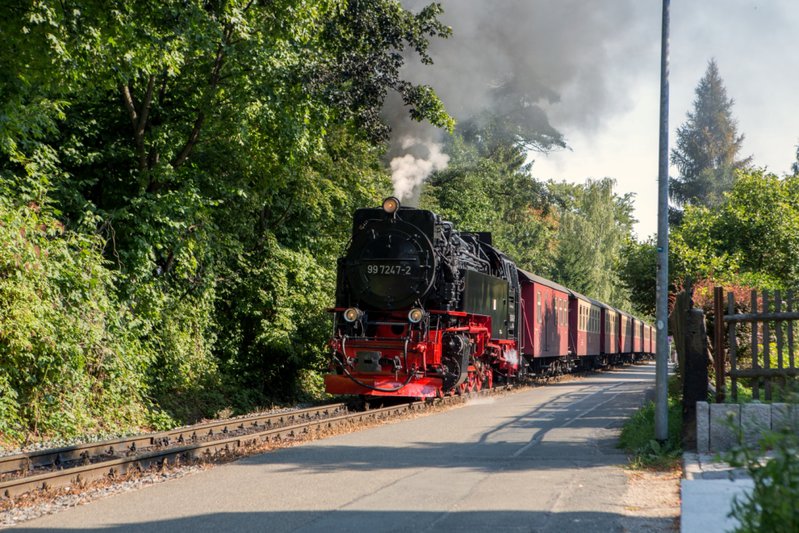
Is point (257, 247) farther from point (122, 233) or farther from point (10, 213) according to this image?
point (10, 213)

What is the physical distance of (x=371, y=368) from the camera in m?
15.7

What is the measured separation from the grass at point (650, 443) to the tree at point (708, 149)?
47.4 m

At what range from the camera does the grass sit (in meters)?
9.46

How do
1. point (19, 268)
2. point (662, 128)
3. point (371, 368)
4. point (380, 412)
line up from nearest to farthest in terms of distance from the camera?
point (662, 128)
point (19, 268)
point (380, 412)
point (371, 368)

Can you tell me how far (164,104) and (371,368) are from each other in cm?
745

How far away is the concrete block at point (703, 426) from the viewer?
9.17 m

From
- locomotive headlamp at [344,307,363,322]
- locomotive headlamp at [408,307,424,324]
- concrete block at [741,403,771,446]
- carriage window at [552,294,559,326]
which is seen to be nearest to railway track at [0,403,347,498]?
A: locomotive headlamp at [344,307,363,322]

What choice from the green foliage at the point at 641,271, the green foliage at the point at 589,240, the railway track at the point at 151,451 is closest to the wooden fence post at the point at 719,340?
the railway track at the point at 151,451

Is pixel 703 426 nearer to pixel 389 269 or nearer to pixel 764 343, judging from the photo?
pixel 764 343

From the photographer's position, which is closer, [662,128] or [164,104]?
[662,128]

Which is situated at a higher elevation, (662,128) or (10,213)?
(662,128)

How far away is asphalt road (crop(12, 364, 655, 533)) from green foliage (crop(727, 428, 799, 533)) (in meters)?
2.49

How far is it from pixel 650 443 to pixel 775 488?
6552 millimetres

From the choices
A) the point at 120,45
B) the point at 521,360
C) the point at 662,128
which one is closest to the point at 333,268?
the point at 521,360
